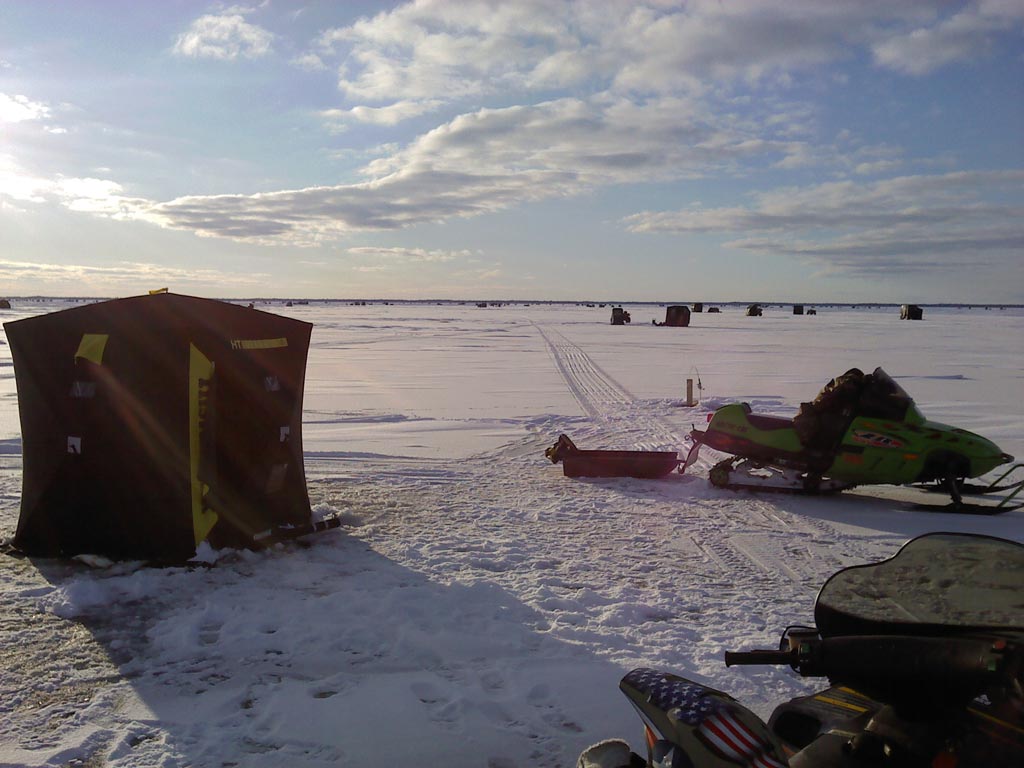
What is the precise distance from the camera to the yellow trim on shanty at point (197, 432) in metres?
5.69

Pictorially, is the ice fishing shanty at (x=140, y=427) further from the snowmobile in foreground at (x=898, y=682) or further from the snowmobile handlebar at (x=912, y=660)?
the snowmobile handlebar at (x=912, y=660)

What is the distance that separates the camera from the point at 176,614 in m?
4.80

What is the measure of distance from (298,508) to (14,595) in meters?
2.19

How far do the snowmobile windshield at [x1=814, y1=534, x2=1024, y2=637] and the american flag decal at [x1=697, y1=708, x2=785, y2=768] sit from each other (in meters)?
0.49

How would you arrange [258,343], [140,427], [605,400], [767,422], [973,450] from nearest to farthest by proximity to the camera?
[140,427] < [258,343] < [973,450] < [767,422] < [605,400]

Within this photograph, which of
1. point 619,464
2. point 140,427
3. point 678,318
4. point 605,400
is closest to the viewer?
point 140,427

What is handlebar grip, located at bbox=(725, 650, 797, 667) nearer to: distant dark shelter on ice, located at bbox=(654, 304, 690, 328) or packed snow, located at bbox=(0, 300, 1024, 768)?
packed snow, located at bbox=(0, 300, 1024, 768)

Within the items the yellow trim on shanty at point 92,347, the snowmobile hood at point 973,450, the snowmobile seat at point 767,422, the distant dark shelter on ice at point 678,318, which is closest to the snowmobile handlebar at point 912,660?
the yellow trim on shanty at point 92,347

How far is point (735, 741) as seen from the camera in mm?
1988

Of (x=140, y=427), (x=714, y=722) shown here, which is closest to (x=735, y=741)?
(x=714, y=722)

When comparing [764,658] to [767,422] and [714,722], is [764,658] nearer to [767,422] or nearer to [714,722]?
[714,722]

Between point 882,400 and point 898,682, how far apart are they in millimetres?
6396

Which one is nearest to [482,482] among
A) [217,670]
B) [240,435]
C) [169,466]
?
[240,435]

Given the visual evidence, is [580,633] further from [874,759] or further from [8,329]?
[8,329]
